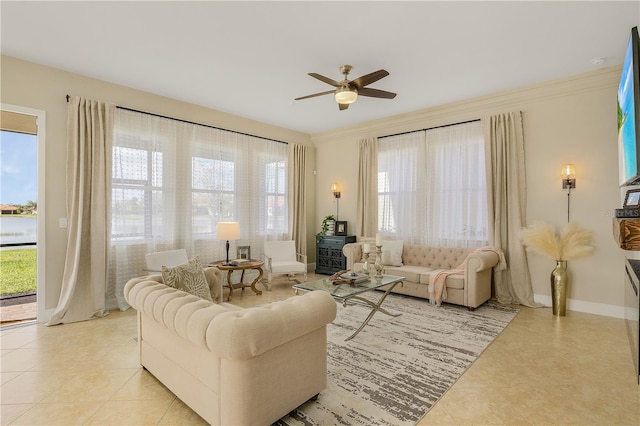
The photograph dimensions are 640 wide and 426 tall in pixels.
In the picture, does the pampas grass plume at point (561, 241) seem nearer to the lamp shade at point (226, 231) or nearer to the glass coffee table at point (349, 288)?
the glass coffee table at point (349, 288)

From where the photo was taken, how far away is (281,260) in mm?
5742

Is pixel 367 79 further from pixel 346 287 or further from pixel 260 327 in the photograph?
pixel 260 327

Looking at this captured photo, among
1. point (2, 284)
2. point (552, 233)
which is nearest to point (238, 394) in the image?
point (552, 233)

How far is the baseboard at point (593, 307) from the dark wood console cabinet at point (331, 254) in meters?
3.18

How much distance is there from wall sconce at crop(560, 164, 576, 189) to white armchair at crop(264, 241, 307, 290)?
3966 mm

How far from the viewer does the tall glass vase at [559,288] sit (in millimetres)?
3865

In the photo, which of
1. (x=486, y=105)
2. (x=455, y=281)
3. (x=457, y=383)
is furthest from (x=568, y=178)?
(x=457, y=383)

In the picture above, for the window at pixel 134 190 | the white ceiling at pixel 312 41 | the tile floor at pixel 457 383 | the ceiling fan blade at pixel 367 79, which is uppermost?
the white ceiling at pixel 312 41

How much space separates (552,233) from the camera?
392cm

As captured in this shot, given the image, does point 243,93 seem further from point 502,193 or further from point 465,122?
point 502,193

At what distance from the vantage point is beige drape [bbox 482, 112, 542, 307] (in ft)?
14.3

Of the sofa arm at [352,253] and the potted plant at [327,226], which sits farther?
the potted plant at [327,226]

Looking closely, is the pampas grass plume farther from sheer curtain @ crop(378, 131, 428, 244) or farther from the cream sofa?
the cream sofa

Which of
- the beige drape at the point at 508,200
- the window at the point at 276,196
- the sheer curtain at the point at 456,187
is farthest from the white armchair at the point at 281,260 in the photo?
the beige drape at the point at 508,200
